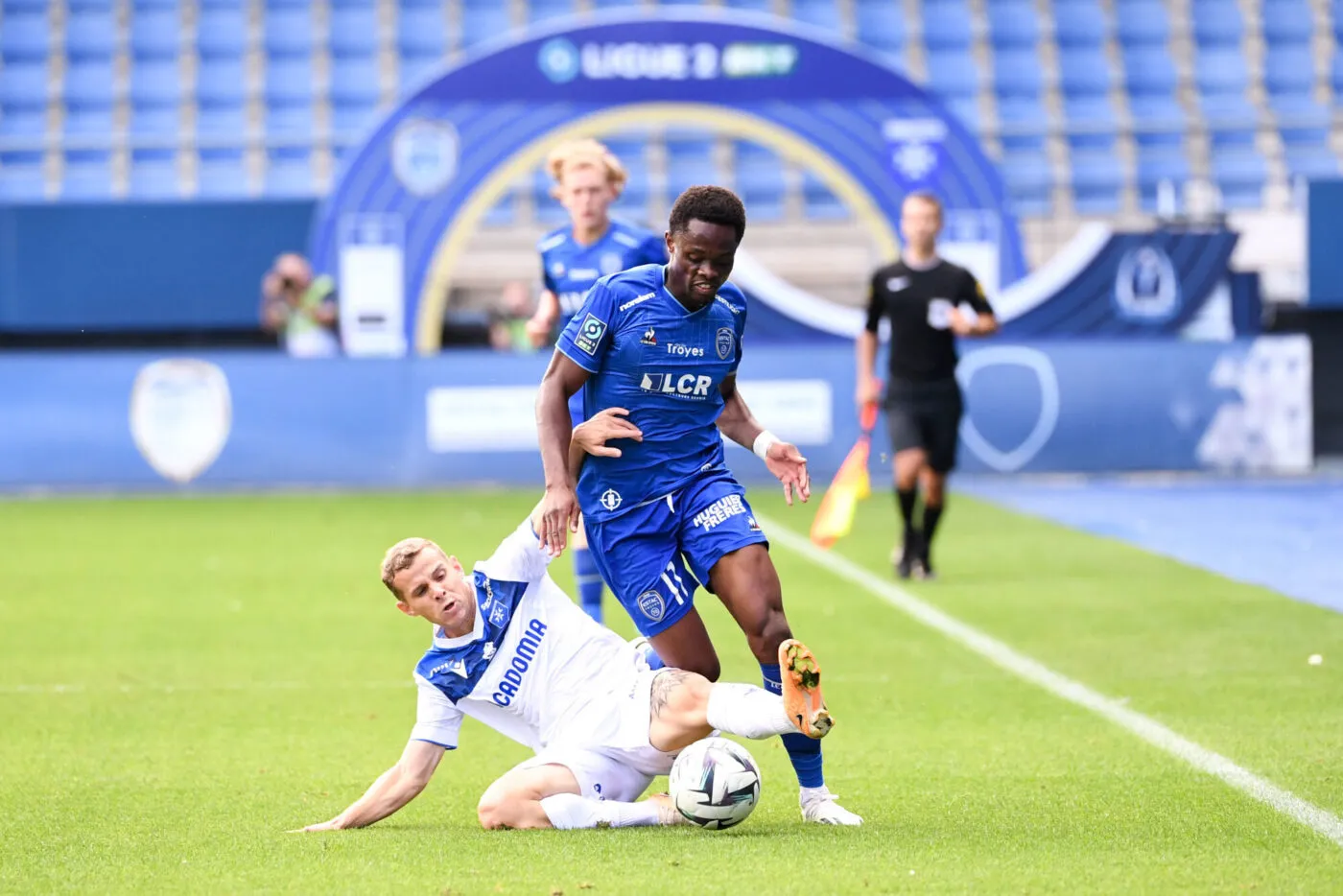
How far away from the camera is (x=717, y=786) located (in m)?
5.19

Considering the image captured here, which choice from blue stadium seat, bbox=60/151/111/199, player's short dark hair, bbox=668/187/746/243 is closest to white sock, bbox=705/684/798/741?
player's short dark hair, bbox=668/187/746/243

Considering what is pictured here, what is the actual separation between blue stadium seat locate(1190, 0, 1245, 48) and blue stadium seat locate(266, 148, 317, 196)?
11.4 m

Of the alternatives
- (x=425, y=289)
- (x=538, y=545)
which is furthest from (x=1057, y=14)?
(x=538, y=545)

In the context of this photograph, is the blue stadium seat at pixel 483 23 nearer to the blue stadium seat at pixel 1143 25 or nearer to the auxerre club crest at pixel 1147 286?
the blue stadium seat at pixel 1143 25

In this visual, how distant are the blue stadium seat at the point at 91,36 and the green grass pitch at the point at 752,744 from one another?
13599 mm

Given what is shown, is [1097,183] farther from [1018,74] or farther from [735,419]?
[735,419]

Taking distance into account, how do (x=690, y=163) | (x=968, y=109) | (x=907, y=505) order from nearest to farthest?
(x=907, y=505)
(x=690, y=163)
(x=968, y=109)

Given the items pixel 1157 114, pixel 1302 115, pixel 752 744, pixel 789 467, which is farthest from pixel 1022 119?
pixel 789 467

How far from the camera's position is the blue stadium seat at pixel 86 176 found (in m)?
22.6

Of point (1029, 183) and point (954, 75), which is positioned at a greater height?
point (954, 75)

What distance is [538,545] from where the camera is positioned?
17.9 ft

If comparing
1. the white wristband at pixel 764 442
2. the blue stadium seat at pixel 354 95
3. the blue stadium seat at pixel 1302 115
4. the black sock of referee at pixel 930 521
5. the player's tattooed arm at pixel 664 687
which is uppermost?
the blue stadium seat at pixel 354 95

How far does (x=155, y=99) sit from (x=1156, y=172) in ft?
39.8

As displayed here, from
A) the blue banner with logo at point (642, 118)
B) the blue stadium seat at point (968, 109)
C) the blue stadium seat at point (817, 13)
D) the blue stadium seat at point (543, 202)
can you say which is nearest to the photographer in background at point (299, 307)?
the blue banner with logo at point (642, 118)
